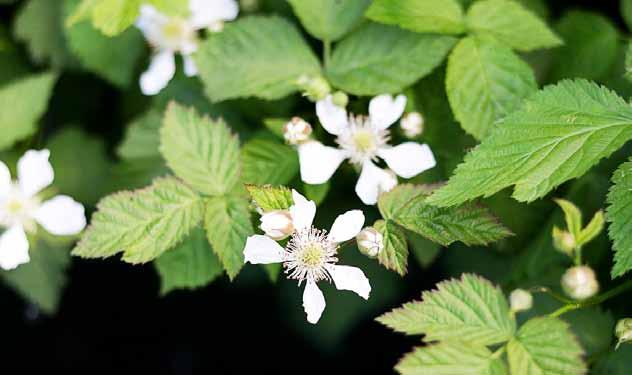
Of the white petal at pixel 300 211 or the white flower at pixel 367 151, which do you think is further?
the white flower at pixel 367 151

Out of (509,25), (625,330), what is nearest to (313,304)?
(625,330)

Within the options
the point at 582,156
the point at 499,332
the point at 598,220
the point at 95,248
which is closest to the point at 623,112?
the point at 582,156

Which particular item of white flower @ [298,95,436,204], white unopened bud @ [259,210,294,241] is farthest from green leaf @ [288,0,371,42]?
white unopened bud @ [259,210,294,241]

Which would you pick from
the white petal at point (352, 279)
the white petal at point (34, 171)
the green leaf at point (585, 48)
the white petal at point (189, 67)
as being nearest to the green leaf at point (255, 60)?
Result: the white petal at point (189, 67)

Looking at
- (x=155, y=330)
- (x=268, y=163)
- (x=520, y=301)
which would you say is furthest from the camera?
(x=155, y=330)

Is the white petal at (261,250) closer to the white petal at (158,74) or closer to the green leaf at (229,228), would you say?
the green leaf at (229,228)

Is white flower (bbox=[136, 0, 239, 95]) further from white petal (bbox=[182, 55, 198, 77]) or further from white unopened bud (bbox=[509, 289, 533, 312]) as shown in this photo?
white unopened bud (bbox=[509, 289, 533, 312])

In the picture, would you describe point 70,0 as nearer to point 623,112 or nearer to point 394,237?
point 394,237

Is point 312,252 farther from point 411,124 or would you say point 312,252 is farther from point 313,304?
point 411,124
